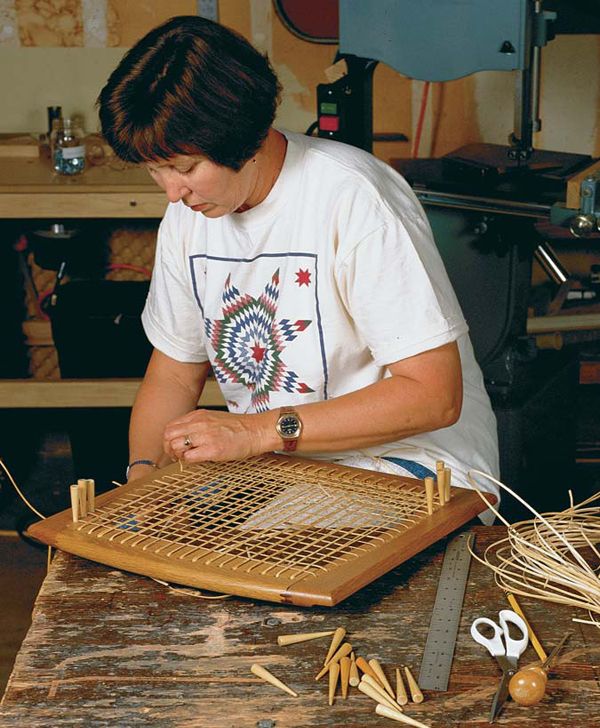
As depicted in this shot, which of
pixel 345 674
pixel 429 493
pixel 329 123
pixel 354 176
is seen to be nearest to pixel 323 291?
pixel 354 176

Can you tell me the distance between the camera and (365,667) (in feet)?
3.82

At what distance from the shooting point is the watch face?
5.32ft

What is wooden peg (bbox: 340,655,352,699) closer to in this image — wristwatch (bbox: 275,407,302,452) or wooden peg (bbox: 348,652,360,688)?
wooden peg (bbox: 348,652,360,688)

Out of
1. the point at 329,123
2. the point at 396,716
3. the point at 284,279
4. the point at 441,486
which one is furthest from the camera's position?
the point at 329,123

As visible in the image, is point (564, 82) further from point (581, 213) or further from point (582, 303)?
point (581, 213)

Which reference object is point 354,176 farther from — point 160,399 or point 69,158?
point 69,158

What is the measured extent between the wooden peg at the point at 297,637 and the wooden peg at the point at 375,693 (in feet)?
0.35

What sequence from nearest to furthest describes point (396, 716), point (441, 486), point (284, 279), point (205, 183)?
point (396, 716), point (441, 486), point (205, 183), point (284, 279)

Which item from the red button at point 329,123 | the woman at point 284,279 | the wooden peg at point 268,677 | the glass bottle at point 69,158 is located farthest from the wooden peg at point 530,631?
the glass bottle at point 69,158

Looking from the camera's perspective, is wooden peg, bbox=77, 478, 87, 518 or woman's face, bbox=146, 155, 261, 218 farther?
woman's face, bbox=146, 155, 261, 218

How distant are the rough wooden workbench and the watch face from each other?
0.30 metres

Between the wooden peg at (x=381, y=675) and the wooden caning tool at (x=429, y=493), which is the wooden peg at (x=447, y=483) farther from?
the wooden peg at (x=381, y=675)

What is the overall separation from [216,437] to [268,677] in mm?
495

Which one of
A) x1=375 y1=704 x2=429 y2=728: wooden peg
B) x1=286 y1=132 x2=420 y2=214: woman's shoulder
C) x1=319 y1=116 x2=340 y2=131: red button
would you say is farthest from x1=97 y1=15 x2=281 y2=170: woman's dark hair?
x1=319 y1=116 x2=340 y2=131: red button
